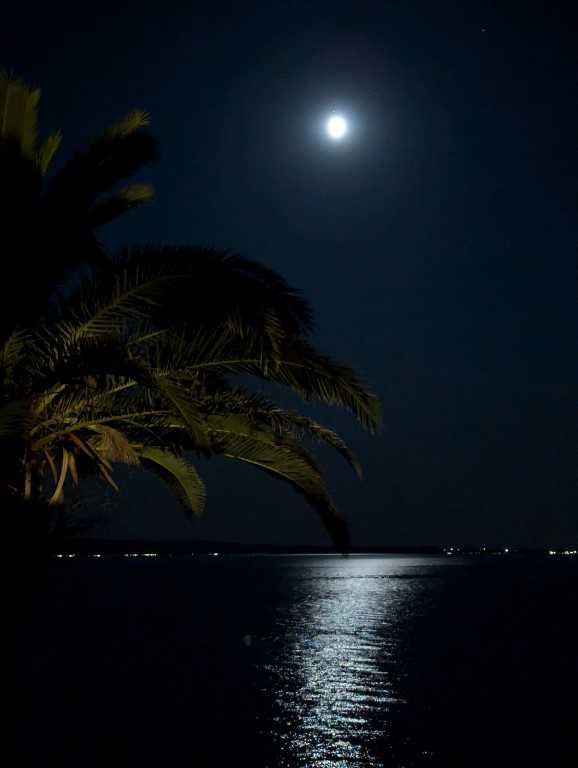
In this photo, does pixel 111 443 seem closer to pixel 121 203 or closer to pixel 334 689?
pixel 121 203

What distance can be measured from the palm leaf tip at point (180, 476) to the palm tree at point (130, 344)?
1.89 metres

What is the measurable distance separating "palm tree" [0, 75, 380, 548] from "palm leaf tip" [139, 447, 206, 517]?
1.89m

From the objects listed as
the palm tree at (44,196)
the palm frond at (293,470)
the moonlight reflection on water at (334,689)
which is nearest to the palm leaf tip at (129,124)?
the palm tree at (44,196)

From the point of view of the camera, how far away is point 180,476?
9820 millimetres

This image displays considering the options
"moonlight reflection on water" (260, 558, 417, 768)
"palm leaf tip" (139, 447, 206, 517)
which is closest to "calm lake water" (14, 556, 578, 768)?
"moonlight reflection on water" (260, 558, 417, 768)

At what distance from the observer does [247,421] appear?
318 inches

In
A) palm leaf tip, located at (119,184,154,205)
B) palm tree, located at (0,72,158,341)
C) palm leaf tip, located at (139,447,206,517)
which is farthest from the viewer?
palm leaf tip, located at (139,447,206,517)

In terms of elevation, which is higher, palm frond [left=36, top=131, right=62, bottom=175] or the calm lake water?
palm frond [left=36, top=131, right=62, bottom=175]

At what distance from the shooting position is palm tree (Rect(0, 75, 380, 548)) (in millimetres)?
6305

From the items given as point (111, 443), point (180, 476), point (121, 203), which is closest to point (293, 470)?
point (180, 476)

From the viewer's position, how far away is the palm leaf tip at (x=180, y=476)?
31.1ft

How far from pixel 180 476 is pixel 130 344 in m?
3.53

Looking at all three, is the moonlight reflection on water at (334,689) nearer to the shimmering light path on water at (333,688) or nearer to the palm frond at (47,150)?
the shimmering light path on water at (333,688)

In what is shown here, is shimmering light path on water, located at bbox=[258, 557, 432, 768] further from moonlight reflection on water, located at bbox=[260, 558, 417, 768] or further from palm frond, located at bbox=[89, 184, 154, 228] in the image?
palm frond, located at bbox=[89, 184, 154, 228]
